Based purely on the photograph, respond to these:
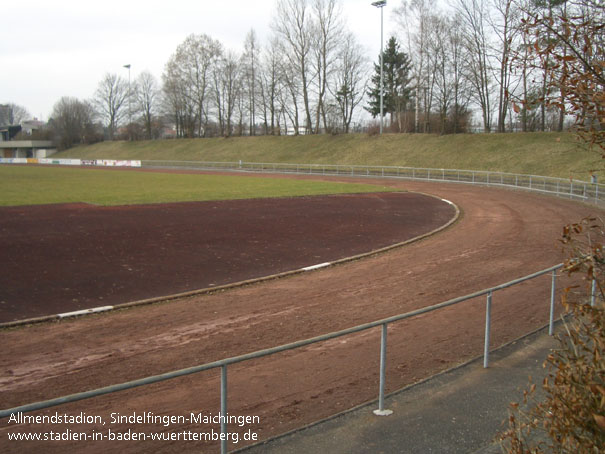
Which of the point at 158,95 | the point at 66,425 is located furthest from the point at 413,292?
the point at 158,95

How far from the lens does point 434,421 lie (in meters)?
5.75

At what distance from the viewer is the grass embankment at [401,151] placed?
4519 centimetres

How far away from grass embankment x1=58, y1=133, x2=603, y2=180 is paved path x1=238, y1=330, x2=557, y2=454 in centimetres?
2914

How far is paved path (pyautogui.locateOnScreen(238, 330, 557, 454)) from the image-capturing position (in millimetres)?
5234

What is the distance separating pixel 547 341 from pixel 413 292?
374 cm

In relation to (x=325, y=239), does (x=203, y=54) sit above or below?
above

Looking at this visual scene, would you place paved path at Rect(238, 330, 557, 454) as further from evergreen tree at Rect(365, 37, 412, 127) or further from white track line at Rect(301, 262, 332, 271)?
evergreen tree at Rect(365, 37, 412, 127)

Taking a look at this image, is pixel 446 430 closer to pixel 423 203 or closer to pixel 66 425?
pixel 66 425

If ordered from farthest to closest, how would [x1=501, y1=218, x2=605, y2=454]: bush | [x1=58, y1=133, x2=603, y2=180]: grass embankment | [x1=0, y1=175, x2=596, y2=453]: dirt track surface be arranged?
1. [x1=58, y1=133, x2=603, y2=180]: grass embankment
2. [x1=0, y1=175, x2=596, y2=453]: dirt track surface
3. [x1=501, y1=218, x2=605, y2=454]: bush

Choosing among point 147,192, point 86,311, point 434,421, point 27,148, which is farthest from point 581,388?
point 27,148

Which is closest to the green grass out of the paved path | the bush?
the paved path

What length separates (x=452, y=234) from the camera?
64.4 feet

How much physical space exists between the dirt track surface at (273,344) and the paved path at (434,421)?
0.44m

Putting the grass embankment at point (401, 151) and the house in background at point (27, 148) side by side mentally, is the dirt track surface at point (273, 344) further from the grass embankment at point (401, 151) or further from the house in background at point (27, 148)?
the house in background at point (27, 148)
